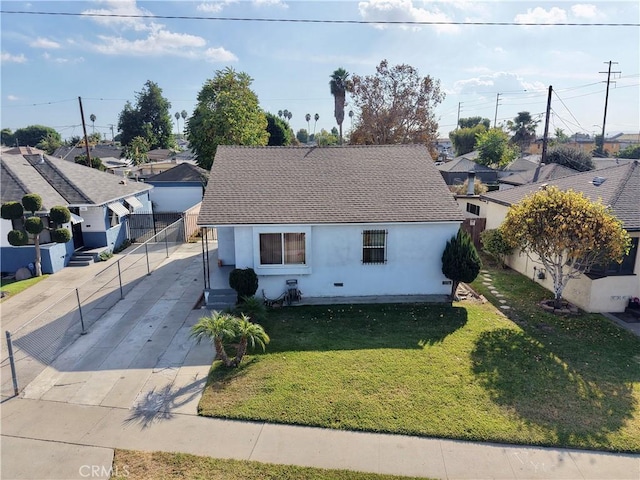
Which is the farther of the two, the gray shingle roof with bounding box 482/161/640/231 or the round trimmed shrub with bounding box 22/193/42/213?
the round trimmed shrub with bounding box 22/193/42/213

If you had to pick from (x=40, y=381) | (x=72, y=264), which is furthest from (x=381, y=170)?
(x=72, y=264)

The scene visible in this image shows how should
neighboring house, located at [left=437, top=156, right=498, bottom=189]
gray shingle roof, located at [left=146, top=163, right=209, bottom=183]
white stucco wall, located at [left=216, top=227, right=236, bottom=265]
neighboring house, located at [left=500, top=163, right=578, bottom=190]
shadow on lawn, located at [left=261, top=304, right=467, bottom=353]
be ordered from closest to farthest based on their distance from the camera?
shadow on lawn, located at [left=261, top=304, right=467, bottom=353]
white stucco wall, located at [left=216, top=227, right=236, bottom=265]
neighboring house, located at [left=500, top=163, right=578, bottom=190]
gray shingle roof, located at [left=146, top=163, right=209, bottom=183]
neighboring house, located at [left=437, top=156, right=498, bottom=189]

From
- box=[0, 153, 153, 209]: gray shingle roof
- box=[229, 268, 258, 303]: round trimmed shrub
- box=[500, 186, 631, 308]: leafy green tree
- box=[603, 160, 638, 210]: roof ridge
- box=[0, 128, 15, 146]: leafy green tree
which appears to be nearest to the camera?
box=[500, 186, 631, 308]: leafy green tree

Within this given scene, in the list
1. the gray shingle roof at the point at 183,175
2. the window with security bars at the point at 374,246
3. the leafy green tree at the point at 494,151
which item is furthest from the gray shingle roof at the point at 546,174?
the gray shingle roof at the point at 183,175

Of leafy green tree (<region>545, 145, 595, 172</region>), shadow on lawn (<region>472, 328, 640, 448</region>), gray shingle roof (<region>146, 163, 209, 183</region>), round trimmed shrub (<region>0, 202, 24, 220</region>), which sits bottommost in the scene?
shadow on lawn (<region>472, 328, 640, 448</region>)

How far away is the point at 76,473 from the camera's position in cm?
632

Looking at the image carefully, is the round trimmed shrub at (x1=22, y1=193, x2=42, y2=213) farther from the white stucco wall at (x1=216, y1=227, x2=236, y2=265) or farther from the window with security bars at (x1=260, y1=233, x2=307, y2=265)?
the window with security bars at (x1=260, y1=233, x2=307, y2=265)

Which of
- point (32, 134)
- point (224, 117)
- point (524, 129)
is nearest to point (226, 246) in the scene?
point (224, 117)

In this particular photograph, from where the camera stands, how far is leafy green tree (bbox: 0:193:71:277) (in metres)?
16.4

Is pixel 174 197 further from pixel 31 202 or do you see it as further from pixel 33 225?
pixel 33 225

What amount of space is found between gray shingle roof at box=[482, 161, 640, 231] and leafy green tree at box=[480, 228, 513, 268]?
1.53 metres

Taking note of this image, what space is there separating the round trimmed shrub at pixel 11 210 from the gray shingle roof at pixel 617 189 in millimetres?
21284

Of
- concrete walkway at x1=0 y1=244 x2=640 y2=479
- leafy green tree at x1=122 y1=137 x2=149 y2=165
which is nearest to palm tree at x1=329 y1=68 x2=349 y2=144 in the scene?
leafy green tree at x1=122 y1=137 x2=149 y2=165

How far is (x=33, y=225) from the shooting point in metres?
16.4
